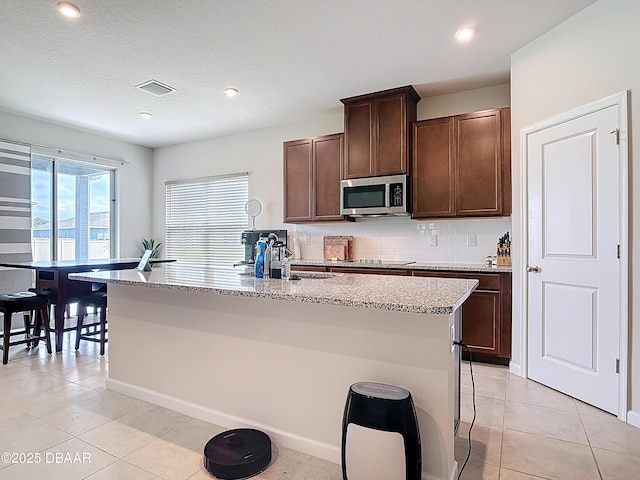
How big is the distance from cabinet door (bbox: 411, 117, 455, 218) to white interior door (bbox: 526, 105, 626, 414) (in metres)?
0.82

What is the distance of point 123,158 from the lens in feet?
19.7

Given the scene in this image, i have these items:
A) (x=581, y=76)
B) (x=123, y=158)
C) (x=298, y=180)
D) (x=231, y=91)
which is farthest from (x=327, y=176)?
(x=123, y=158)

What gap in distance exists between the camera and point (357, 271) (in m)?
4.01

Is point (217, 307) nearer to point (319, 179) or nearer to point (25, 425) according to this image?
point (25, 425)

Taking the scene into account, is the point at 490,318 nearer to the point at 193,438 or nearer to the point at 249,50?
the point at 193,438

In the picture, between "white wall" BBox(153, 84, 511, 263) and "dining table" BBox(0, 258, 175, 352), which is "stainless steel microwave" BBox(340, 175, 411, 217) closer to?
"white wall" BBox(153, 84, 511, 263)

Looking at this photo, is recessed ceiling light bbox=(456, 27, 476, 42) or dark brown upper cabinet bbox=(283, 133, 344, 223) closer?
recessed ceiling light bbox=(456, 27, 476, 42)

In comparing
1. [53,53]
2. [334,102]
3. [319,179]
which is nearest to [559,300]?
[319,179]

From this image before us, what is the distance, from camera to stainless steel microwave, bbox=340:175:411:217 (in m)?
3.94

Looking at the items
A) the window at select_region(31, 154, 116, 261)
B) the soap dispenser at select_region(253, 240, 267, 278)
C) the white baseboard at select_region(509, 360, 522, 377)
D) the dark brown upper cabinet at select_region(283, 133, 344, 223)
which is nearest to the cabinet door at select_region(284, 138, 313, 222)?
the dark brown upper cabinet at select_region(283, 133, 344, 223)

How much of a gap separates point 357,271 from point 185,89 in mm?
2698

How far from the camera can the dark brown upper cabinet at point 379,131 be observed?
3951 millimetres

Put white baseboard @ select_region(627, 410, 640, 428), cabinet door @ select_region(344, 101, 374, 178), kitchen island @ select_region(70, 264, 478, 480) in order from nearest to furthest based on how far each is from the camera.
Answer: kitchen island @ select_region(70, 264, 478, 480)
white baseboard @ select_region(627, 410, 640, 428)
cabinet door @ select_region(344, 101, 374, 178)

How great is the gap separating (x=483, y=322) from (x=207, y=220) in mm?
4343
